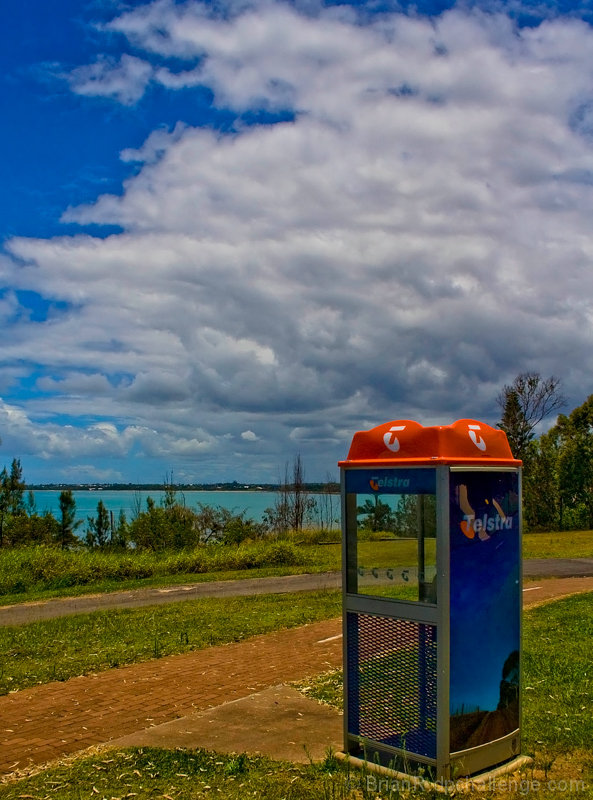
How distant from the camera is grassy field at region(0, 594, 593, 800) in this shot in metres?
4.59

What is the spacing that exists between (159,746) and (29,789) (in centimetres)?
96

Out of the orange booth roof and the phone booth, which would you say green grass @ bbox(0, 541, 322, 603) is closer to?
the phone booth

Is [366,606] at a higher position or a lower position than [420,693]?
higher

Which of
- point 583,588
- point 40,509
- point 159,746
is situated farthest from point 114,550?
point 159,746

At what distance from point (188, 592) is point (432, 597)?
12270mm

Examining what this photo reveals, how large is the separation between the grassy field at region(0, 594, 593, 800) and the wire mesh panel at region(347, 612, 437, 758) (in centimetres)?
32

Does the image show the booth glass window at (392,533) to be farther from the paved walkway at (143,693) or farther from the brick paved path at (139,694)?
the brick paved path at (139,694)

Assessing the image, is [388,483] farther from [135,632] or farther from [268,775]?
[135,632]

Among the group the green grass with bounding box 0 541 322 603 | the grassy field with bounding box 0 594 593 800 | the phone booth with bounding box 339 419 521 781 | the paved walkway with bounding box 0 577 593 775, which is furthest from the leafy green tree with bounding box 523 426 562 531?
the phone booth with bounding box 339 419 521 781

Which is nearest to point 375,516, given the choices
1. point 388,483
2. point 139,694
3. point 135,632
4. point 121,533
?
point 388,483

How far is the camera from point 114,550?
26141 millimetres

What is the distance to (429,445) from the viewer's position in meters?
4.67

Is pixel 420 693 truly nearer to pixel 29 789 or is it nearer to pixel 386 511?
pixel 386 511

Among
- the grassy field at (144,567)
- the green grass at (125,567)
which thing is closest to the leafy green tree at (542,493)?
the grassy field at (144,567)
